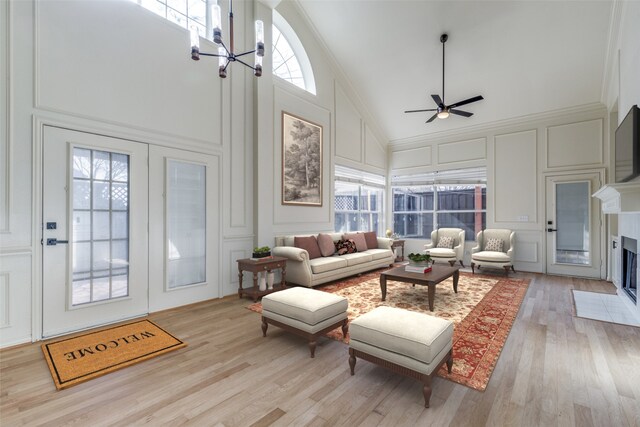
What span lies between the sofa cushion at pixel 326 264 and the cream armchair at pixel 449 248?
230cm

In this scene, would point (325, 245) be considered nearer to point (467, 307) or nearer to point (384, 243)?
point (384, 243)

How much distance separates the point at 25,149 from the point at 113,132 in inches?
30.8

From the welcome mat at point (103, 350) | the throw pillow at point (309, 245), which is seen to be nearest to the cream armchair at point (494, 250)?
the throw pillow at point (309, 245)

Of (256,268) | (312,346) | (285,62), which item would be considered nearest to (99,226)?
(256,268)

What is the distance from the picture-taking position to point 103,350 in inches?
106

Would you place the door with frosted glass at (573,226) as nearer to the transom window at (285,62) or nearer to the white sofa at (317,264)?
the white sofa at (317,264)

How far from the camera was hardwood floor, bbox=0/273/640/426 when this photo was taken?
1827 mm

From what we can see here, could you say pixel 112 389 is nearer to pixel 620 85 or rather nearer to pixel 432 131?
pixel 620 85

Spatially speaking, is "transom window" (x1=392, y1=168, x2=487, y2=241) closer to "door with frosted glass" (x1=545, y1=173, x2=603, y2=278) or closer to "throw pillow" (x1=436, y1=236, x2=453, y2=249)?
"throw pillow" (x1=436, y1=236, x2=453, y2=249)

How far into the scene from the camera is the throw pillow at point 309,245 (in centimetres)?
513

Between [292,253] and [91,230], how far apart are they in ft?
8.33

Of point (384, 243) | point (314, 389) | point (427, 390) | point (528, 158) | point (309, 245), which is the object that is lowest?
point (314, 389)

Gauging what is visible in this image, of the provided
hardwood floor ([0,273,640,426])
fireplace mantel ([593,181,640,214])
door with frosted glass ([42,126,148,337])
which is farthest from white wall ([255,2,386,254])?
fireplace mantel ([593,181,640,214])

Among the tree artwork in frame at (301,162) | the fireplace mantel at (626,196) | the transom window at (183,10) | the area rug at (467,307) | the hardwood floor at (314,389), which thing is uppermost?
the transom window at (183,10)
